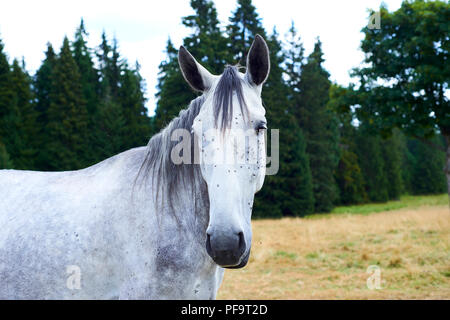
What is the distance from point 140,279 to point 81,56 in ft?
41.9

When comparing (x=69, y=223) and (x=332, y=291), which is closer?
(x=69, y=223)

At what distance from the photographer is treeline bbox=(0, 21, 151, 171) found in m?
5.20

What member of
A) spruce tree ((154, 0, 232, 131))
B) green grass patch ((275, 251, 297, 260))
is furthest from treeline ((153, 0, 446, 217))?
green grass patch ((275, 251, 297, 260))

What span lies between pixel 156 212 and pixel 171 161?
35 centimetres

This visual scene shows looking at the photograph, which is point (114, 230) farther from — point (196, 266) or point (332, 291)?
point (332, 291)

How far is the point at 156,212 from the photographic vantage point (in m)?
2.08

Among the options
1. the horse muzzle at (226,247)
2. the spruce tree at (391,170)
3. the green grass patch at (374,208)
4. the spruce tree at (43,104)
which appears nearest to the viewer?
the horse muzzle at (226,247)

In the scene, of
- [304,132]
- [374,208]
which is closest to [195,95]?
[304,132]

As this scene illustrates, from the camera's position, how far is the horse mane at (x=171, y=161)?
1978mm

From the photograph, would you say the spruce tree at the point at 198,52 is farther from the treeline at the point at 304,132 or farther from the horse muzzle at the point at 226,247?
the horse muzzle at the point at 226,247

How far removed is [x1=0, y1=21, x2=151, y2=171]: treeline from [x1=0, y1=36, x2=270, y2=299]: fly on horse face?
72.6 inches

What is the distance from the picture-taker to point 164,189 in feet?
7.03

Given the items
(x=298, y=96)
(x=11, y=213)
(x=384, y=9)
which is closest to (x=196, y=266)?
(x=11, y=213)

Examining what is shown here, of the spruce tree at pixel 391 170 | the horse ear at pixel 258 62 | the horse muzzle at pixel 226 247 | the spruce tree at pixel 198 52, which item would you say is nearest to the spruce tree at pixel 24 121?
the spruce tree at pixel 198 52
